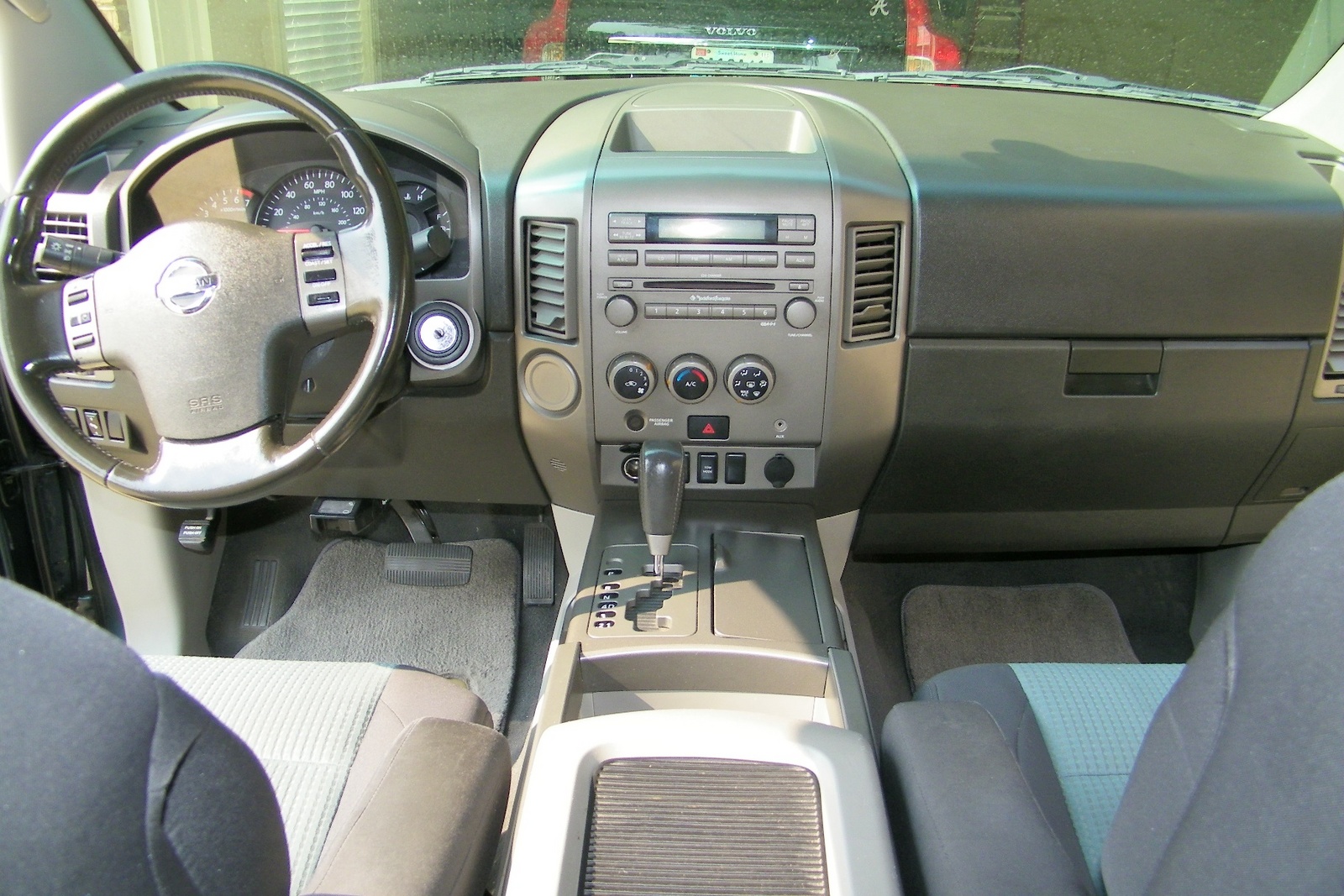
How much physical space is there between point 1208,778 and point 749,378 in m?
1.02

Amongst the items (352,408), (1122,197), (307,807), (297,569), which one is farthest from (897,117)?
(297,569)

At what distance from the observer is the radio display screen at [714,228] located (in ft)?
4.90

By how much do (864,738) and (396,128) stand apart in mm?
1183

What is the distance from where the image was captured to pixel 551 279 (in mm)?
1566

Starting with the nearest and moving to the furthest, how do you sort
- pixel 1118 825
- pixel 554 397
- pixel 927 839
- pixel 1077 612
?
pixel 1118 825 → pixel 927 839 → pixel 554 397 → pixel 1077 612

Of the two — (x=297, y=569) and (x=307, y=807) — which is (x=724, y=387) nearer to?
(x=307, y=807)

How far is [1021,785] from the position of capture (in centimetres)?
101

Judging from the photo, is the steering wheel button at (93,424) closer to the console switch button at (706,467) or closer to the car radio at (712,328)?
the car radio at (712,328)

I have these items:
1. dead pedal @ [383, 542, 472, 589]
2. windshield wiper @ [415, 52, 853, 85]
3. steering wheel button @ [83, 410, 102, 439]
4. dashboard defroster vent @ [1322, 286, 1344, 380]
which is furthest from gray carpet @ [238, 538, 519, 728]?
dashboard defroster vent @ [1322, 286, 1344, 380]

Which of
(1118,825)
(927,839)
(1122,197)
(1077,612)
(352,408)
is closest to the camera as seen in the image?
(1118,825)

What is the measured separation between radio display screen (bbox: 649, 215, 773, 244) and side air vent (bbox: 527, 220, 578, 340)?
0.15 meters

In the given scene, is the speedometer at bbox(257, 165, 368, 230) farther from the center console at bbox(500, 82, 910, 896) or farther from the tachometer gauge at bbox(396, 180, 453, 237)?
the center console at bbox(500, 82, 910, 896)

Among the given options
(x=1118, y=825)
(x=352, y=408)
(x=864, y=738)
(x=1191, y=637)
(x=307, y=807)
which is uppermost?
(x=352, y=408)

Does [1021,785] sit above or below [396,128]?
below
